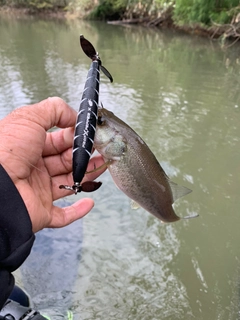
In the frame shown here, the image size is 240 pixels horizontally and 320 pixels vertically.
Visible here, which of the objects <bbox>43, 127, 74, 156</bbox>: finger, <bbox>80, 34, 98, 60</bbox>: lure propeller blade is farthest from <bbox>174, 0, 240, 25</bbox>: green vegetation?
<bbox>80, 34, 98, 60</bbox>: lure propeller blade

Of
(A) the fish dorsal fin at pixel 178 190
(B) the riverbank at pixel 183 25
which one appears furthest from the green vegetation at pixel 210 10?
(A) the fish dorsal fin at pixel 178 190

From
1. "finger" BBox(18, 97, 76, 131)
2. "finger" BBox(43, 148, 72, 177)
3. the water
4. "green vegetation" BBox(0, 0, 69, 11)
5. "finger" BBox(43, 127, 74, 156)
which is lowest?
"green vegetation" BBox(0, 0, 69, 11)

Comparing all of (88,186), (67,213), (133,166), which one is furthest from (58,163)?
(88,186)

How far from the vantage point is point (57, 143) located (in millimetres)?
2408

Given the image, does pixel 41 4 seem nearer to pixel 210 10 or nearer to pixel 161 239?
pixel 210 10

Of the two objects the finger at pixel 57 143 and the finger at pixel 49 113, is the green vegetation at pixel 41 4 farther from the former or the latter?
the finger at pixel 49 113

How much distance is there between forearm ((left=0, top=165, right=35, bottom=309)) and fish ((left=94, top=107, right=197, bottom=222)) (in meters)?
0.62

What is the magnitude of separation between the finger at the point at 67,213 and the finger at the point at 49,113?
1.89 feet

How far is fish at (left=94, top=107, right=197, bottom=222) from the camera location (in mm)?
2070

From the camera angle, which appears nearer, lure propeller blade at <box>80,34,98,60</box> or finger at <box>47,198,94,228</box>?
lure propeller blade at <box>80,34,98,60</box>

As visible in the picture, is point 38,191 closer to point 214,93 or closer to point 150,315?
point 150,315

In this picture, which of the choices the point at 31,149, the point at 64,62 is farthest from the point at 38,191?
A: the point at 64,62

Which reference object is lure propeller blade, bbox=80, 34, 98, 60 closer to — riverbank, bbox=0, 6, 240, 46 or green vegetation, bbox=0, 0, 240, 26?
riverbank, bbox=0, 6, 240, 46

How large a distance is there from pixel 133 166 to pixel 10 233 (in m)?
0.94
